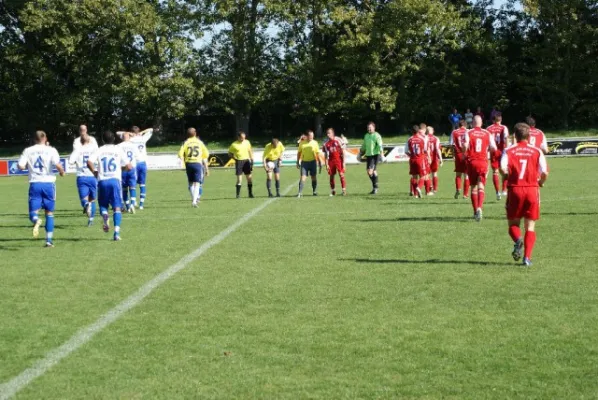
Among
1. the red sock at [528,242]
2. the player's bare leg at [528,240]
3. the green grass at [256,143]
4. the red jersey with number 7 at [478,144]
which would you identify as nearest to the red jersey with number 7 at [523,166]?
the player's bare leg at [528,240]

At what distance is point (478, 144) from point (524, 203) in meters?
5.99

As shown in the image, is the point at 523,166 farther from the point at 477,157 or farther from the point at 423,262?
the point at 477,157

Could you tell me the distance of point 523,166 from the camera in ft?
36.3

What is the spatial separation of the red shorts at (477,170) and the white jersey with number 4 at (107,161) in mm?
6663

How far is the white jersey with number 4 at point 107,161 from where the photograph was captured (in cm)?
1474

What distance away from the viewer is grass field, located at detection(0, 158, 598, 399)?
6.21 meters

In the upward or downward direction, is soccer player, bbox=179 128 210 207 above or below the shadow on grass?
above

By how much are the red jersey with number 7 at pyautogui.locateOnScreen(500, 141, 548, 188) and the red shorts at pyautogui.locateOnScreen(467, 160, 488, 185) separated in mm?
5173

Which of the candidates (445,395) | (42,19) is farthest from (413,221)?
(42,19)

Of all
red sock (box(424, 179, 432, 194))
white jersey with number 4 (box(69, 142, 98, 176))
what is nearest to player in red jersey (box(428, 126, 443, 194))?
red sock (box(424, 179, 432, 194))

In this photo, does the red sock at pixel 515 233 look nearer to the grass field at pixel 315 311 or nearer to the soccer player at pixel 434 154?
the grass field at pixel 315 311

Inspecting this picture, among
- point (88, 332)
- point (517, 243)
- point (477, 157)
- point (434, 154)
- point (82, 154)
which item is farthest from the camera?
point (434, 154)

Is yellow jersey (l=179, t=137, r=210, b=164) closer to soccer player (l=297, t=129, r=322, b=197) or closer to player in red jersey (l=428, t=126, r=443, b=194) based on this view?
soccer player (l=297, t=129, r=322, b=197)

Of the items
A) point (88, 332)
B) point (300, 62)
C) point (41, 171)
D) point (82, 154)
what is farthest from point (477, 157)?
point (300, 62)
